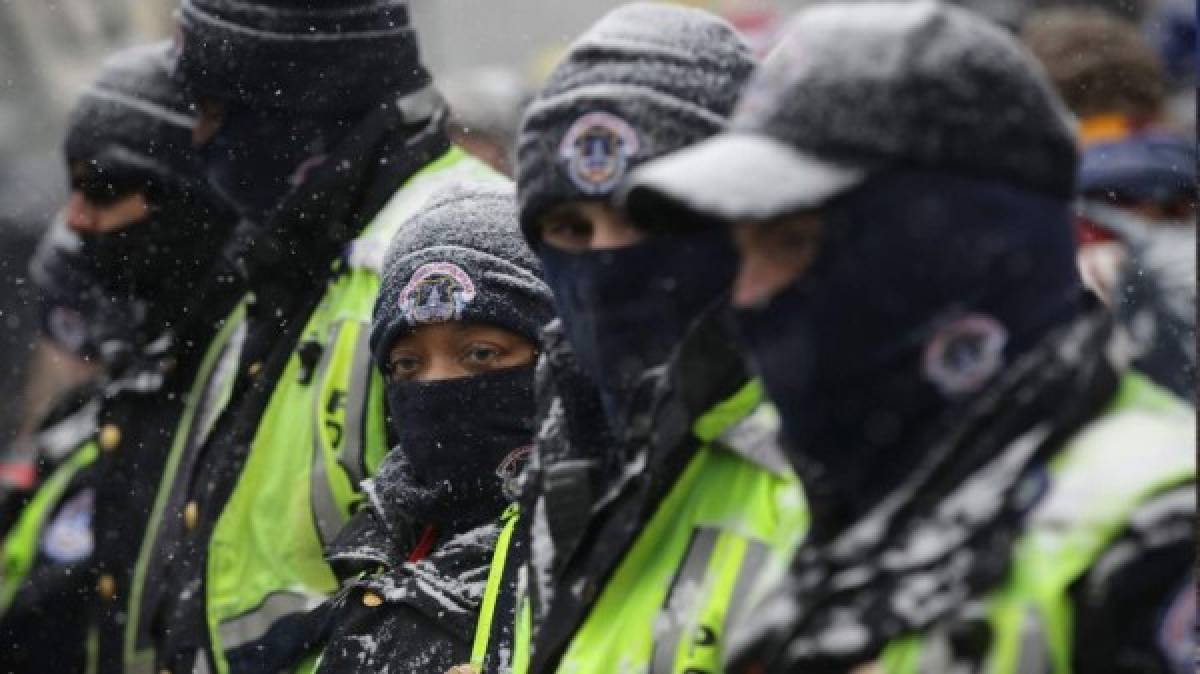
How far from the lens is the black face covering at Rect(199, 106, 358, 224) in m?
6.37

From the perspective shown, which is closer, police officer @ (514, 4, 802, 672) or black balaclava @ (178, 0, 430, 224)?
police officer @ (514, 4, 802, 672)

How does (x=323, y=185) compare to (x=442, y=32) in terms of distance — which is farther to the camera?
(x=442, y=32)

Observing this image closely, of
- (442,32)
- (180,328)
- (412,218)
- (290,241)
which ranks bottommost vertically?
(442,32)

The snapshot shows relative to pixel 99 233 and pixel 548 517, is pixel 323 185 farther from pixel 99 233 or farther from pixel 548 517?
pixel 548 517

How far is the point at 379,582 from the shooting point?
480 centimetres

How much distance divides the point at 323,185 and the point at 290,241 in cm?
→ 16

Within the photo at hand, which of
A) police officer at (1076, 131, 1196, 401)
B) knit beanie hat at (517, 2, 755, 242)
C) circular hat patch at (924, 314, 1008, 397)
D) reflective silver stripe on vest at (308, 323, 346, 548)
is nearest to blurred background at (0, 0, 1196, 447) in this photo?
police officer at (1076, 131, 1196, 401)

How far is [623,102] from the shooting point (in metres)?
3.94

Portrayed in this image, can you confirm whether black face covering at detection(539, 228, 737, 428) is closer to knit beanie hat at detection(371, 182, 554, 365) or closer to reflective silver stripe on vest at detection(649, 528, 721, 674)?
reflective silver stripe on vest at detection(649, 528, 721, 674)

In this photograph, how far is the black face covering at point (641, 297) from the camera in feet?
12.3

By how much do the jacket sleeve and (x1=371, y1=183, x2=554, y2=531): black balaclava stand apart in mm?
2179

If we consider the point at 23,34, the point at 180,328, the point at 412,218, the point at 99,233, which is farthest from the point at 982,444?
the point at 23,34

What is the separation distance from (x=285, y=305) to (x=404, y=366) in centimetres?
118

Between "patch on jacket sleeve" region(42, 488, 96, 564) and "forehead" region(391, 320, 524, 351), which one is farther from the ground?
"forehead" region(391, 320, 524, 351)
